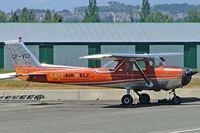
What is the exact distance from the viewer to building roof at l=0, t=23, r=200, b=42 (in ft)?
208

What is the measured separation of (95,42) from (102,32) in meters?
2.01

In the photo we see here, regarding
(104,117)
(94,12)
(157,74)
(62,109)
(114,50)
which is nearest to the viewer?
(104,117)

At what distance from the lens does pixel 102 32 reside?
6469 centimetres

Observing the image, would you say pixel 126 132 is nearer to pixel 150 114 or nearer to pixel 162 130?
pixel 162 130

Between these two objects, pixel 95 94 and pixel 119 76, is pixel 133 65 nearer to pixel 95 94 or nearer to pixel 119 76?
pixel 119 76

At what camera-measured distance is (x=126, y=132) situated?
15.9 meters

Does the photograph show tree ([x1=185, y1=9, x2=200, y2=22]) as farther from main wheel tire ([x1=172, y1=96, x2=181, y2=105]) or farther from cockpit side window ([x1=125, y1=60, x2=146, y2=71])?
main wheel tire ([x1=172, y1=96, x2=181, y2=105])

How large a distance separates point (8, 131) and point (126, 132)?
2743 mm

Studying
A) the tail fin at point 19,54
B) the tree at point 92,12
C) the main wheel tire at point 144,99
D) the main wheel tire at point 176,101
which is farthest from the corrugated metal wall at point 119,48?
the tree at point 92,12

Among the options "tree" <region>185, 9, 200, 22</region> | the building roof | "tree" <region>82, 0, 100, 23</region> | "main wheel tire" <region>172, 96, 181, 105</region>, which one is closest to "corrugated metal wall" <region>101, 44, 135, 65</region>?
the building roof

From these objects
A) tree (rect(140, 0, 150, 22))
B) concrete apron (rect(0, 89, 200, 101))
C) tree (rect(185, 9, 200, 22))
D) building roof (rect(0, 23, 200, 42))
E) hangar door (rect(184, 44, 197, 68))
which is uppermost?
tree (rect(140, 0, 150, 22))

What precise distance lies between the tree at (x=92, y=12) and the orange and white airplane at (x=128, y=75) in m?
107

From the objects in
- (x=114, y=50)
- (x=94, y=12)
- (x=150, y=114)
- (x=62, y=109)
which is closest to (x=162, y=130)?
(x=150, y=114)

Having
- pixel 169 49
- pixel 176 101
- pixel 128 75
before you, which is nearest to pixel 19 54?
pixel 128 75
